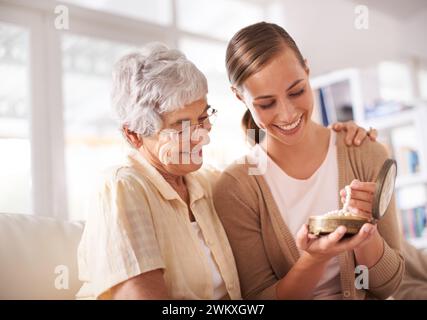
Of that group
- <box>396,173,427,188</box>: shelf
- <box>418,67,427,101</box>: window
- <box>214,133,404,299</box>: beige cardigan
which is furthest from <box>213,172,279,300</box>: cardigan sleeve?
<box>396,173,427,188</box>: shelf

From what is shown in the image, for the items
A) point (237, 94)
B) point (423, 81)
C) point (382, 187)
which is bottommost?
point (382, 187)

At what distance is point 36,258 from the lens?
4.22 ft

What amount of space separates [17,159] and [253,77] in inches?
26.6

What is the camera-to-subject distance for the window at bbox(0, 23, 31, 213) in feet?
4.60

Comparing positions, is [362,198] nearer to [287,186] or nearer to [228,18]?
[287,186]

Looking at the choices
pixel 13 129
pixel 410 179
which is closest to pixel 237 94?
pixel 13 129

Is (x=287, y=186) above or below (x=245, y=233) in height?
above

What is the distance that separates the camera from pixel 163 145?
122 centimetres

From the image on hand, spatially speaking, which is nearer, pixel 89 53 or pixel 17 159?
pixel 17 159

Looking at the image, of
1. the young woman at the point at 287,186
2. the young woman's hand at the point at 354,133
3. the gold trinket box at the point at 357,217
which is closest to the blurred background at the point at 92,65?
the young woman at the point at 287,186

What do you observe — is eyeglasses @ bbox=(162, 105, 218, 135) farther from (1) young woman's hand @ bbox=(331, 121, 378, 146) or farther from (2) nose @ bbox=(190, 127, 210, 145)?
(1) young woman's hand @ bbox=(331, 121, 378, 146)

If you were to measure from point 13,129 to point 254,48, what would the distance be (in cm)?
70
